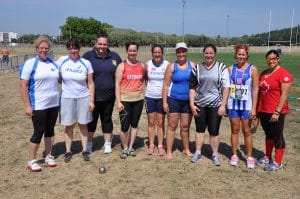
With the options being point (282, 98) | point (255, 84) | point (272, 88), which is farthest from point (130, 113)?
point (282, 98)

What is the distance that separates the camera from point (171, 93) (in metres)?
6.16

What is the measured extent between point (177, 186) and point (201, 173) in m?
0.67

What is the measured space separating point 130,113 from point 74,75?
1.22 metres

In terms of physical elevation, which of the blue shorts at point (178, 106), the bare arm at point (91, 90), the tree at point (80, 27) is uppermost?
the tree at point (80, 27)

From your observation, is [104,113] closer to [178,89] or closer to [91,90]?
[91,90]

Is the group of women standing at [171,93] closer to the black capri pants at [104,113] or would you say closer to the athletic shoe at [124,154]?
the athletic shoe at [124,154]

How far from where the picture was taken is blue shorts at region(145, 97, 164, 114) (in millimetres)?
6402

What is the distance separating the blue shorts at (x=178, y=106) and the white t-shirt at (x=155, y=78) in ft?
0.86

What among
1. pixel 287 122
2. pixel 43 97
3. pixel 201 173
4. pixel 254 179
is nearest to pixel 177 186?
pixel 201 173

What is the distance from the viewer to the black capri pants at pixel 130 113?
20.8 ft

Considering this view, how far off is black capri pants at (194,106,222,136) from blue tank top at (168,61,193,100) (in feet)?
1.19

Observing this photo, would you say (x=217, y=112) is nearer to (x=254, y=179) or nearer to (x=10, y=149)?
(x=254, y=179)

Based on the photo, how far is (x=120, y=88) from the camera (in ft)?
20.5

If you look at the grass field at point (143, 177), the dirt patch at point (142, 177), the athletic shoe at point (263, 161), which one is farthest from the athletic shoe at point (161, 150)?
the athletic shoe at point (263, 161)
